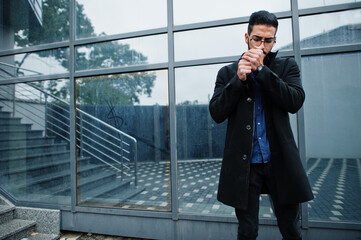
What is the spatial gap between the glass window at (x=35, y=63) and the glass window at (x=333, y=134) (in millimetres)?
3294

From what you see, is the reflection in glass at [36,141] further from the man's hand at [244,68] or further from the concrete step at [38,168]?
the man's hand at [244,68]

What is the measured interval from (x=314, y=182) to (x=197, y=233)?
4.94 ft

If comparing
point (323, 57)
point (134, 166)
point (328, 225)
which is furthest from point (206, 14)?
point (328, 225)

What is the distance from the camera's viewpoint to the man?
1261 mm

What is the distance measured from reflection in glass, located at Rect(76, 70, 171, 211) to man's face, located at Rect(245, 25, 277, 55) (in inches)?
66.7

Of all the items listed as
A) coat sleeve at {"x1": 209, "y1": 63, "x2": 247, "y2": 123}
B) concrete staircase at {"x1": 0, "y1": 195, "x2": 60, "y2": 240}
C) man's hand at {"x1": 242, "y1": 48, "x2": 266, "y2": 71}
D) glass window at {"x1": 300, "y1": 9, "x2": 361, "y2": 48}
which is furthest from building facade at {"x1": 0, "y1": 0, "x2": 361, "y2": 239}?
man's hand at {"x1": 242, "y1": 48, "x2": 266, "y2": 71}

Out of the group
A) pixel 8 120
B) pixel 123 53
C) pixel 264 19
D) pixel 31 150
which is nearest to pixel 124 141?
pixel 123 53

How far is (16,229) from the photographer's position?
8.91 ft

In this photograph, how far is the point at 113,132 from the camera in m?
3.14

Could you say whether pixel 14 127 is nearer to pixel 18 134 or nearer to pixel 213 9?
pixel 18 134

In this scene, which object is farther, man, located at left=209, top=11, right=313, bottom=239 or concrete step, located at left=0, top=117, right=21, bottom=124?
concrete step, located at left=0, top=117, right=21, bottom=124

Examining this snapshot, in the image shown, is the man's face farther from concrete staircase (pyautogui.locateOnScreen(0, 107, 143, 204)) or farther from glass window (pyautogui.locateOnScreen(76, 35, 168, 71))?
concrete staircase (pyautogui.locateOnScreen(0, 107, 143, 204))

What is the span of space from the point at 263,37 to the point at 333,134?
1.83 meters

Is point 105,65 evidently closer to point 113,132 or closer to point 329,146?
point 113,132
